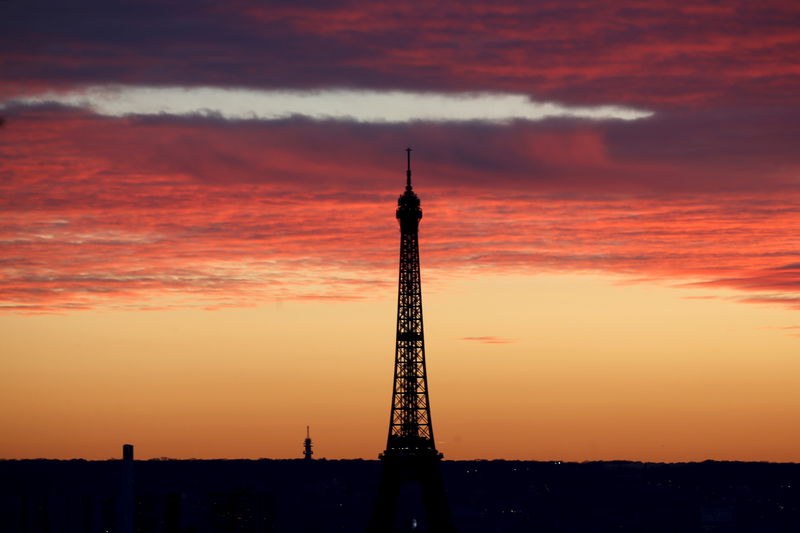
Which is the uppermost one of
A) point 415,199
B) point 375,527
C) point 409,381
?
point 415,199

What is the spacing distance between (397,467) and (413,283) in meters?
16.5

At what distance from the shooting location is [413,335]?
142 m

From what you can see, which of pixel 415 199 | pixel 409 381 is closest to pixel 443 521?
pixel 409 381

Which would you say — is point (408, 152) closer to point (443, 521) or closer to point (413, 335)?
point (413, 335)

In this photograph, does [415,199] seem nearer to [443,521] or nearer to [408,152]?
[408,152]

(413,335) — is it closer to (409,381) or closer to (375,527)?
(409,381)

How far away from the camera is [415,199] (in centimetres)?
14075

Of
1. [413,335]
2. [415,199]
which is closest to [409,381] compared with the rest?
[413,335]

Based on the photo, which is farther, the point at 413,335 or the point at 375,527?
the point at 375,527

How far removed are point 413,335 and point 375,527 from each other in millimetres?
20754

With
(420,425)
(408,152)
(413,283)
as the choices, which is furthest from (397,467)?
(408,152)

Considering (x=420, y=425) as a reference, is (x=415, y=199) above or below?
above

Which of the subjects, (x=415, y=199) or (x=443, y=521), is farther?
(x=443, y=521)

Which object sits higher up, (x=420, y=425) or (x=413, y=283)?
(x=413, y=283)
